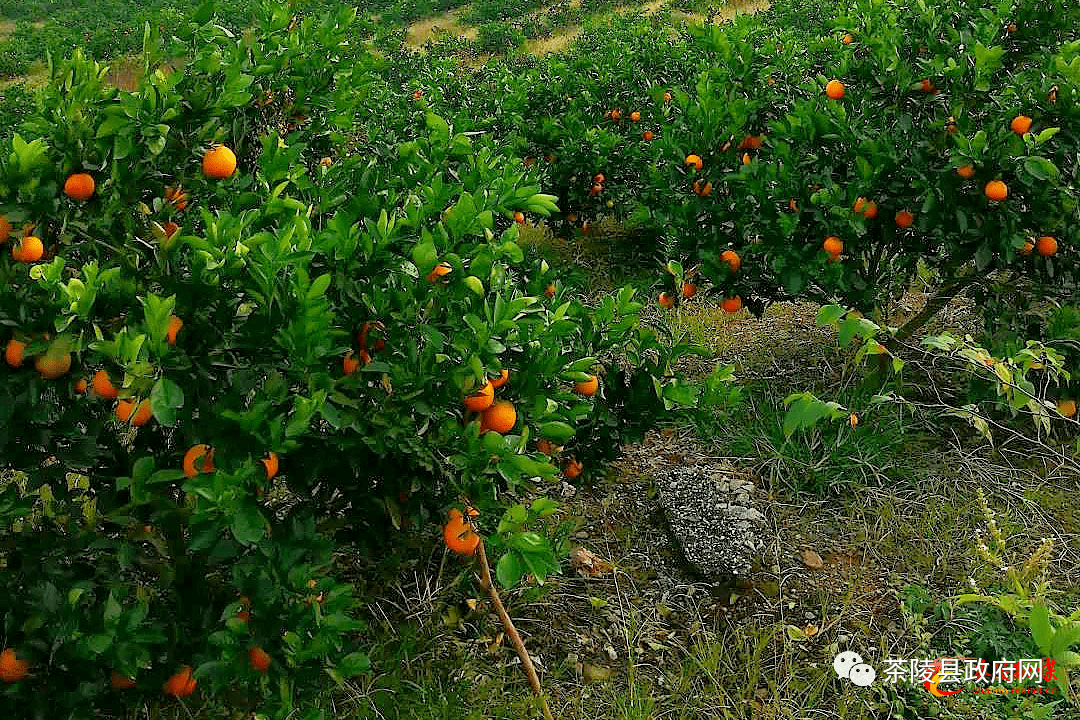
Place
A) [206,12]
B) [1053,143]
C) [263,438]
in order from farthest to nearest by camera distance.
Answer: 1. [1053,143]
2. [206,12]
3. [263,438]

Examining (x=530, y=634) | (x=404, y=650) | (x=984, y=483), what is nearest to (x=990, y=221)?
(x=984, y=483)

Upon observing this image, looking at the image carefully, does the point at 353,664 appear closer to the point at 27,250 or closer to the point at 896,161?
the point at 27,250

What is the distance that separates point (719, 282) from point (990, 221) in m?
0.97

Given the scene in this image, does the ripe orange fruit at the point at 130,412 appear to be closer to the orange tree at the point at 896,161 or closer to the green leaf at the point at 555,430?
the green leaf at the point at 555,430

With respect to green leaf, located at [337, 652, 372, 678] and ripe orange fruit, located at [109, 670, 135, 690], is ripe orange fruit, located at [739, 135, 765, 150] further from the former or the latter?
ripe orange fruit, located at [109, 670, 135, 690]

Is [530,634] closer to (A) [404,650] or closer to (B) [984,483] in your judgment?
(A) [404,650]

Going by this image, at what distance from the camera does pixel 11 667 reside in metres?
1.79

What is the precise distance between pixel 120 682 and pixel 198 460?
0.64m

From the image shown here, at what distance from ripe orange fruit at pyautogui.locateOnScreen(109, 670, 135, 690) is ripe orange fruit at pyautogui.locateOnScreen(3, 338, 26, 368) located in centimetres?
72

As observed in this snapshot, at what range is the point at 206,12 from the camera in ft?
6.43

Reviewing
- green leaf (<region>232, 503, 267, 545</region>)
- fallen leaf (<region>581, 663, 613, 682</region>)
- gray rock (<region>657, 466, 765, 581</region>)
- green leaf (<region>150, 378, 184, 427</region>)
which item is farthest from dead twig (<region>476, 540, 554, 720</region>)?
green leaf (<region>150, 378, 184, 427</region>)

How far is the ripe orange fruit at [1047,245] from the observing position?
305 centimetres

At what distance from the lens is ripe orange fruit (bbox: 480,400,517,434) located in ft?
5.81

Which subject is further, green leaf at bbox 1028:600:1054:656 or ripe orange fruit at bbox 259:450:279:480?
ripe orange fruit at bbox 259:450:279:480
